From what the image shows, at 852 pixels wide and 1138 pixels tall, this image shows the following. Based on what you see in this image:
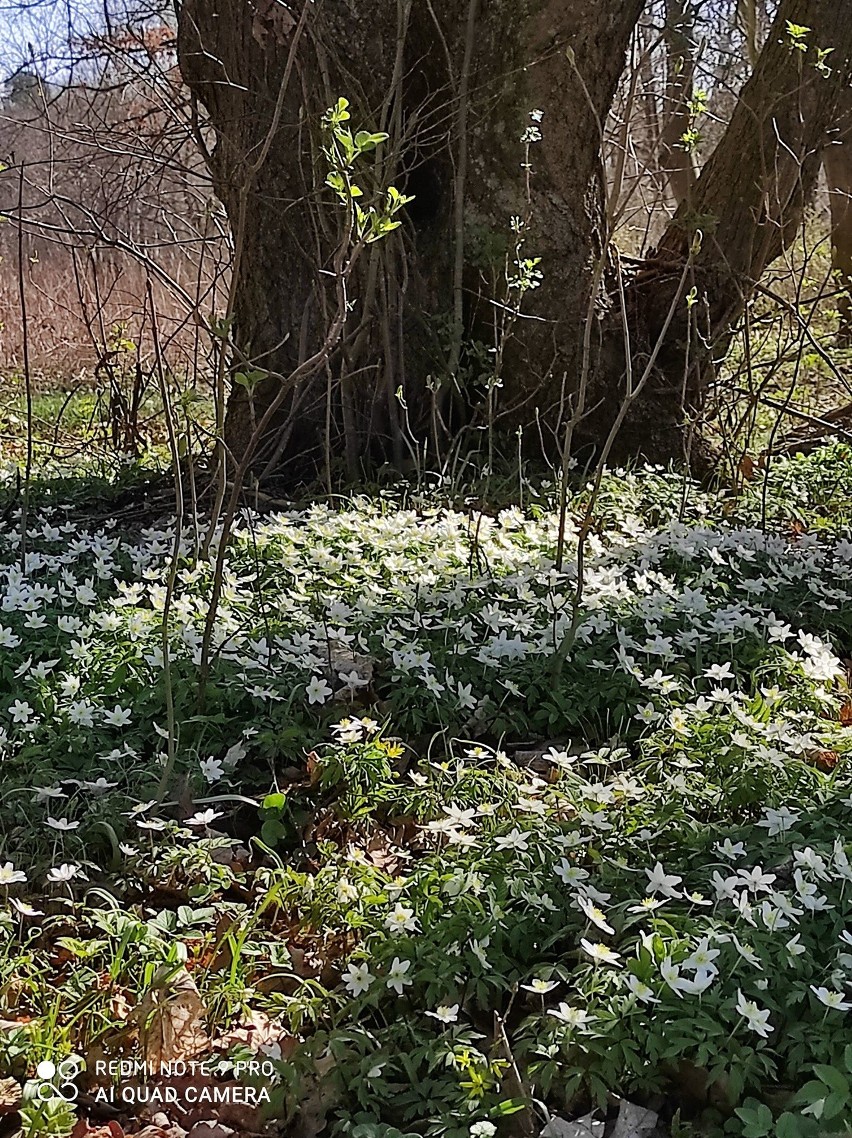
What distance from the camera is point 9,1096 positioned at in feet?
5.52

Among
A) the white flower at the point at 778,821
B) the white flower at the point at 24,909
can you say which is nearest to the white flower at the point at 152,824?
the white flower at the point at 24,909

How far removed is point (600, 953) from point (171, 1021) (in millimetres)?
787

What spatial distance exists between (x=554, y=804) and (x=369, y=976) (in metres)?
0.67

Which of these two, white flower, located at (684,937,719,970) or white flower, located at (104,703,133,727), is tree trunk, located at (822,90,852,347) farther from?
white flower, located at (684,937,719,970)

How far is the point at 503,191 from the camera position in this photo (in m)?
5.17

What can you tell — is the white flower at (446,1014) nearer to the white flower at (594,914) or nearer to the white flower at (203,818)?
the white flower at (594,914)

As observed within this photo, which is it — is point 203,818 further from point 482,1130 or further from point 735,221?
point 735,221

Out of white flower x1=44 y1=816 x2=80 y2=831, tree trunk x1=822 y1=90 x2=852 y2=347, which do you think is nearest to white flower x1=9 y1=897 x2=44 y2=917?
white flower x1=44 y1=816 x2=80 y2=831

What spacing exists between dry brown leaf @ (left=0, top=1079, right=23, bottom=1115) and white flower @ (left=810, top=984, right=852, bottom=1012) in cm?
135

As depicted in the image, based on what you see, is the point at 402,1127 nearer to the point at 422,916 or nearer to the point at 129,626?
the point at 422,916

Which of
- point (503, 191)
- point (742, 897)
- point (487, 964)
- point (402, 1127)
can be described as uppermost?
point (503, 191)

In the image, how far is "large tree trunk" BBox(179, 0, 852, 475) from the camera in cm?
494

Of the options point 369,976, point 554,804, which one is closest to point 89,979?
point 369,976

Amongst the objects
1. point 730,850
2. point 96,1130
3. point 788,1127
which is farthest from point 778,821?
point 96,1130
